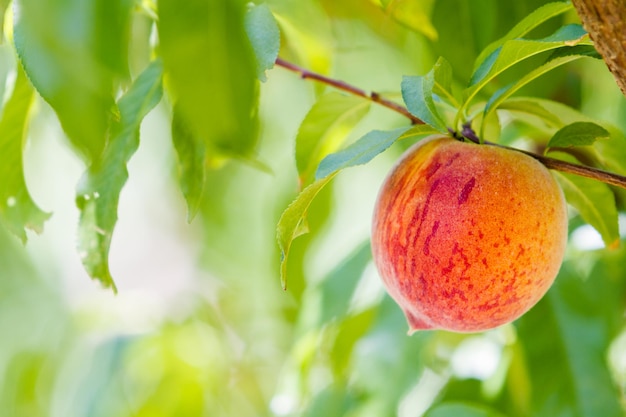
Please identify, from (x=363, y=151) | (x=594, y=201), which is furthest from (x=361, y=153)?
(x=594, y=201)

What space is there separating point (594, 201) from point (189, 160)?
33 centimetres

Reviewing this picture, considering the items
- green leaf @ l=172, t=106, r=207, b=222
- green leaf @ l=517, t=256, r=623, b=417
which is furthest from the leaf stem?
green leaf @ l=517, t=256, r=623, b=417

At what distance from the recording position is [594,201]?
2.19ft

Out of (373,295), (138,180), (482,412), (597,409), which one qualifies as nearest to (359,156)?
(482,412)

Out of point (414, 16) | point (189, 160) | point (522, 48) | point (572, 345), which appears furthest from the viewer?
point (572, 345)

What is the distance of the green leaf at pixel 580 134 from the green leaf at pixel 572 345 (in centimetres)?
35

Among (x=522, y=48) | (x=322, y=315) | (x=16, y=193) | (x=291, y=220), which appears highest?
(x=522, y=48)

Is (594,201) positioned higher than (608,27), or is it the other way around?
(608,27)

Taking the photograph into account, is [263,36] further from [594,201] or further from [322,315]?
[322,315]

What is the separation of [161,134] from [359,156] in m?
1.53

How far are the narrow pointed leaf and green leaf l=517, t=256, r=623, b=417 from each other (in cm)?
41

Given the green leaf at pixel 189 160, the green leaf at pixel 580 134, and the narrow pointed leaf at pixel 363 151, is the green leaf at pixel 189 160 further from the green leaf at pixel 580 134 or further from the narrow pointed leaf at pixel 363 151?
the green leaf at pixel 580 134

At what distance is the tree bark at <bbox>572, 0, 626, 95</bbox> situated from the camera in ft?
1.47

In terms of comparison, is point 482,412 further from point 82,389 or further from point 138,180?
point 138,180
